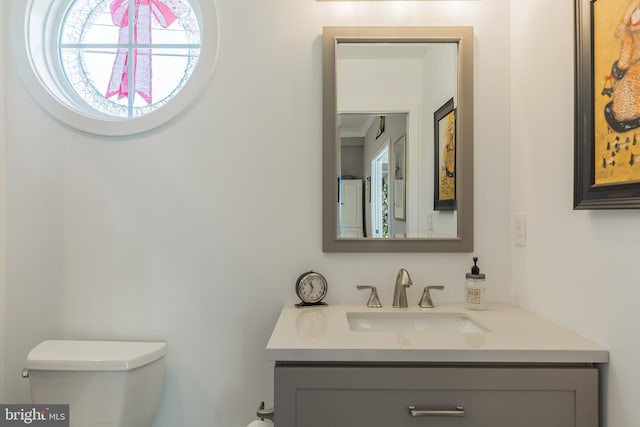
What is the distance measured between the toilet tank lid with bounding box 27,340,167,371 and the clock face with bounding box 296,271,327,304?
57cm

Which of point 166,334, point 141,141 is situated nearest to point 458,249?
point 166,334

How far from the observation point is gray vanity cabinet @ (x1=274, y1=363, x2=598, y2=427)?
1.03 meters

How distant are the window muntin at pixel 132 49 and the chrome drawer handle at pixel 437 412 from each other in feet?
4.92

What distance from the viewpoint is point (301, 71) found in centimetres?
162

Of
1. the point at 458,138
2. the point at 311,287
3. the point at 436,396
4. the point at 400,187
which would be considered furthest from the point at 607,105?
the point at 311,287

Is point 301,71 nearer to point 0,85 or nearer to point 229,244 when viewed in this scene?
point 229,244

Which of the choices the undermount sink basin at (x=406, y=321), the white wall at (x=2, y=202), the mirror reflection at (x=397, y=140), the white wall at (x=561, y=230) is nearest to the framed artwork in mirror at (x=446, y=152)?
the mirror reflection at (x=397, y=140)

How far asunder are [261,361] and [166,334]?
15.5 inches

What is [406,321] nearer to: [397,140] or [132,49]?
[397,140]

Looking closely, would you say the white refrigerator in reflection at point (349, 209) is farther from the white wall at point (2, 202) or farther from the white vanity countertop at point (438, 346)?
the white wall at point (2, 202)

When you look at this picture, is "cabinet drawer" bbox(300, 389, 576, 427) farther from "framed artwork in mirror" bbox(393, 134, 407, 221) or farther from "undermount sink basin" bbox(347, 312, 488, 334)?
"framed artwork in mirror" bbox(393, 134, 407, 221)

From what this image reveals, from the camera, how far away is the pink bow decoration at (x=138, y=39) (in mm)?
1755

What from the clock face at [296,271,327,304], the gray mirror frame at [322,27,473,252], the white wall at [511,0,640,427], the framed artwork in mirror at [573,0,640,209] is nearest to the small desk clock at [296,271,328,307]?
the clock face at [296,271,327,304]

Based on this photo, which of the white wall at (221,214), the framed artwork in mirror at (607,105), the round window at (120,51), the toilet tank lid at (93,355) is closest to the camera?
the framed artwork in mirror at (607,105)
